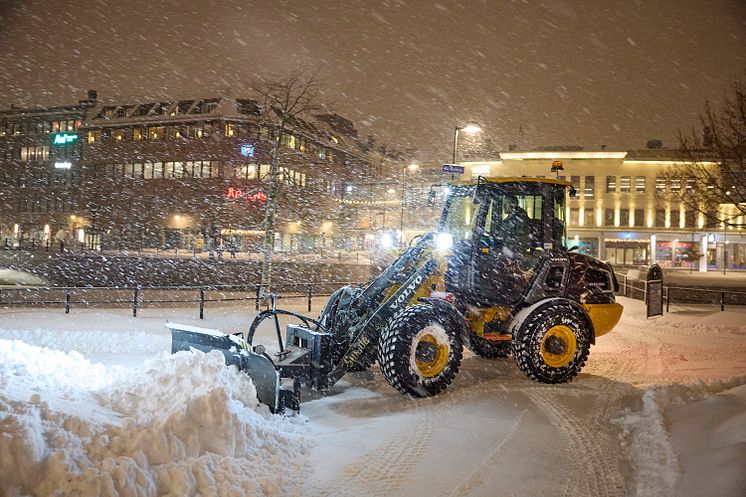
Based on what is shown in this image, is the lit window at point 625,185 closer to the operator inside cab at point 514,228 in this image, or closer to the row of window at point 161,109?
the row of window at point 161,109

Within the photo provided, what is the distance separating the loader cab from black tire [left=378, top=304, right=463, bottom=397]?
1180 mm

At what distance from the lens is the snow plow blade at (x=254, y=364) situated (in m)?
7.20

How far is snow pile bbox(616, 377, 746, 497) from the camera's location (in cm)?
506

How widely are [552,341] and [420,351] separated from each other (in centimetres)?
244

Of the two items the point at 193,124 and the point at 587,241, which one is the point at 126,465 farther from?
the point at 587,241

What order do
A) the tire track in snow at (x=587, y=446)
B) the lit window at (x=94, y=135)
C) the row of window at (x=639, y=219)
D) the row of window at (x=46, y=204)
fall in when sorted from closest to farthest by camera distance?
the tire track in snow at (x=587, y=446), the row of window at (x=639, y=219), the lit window at (x=94, y=135), the row of window at (x=46, y=204)

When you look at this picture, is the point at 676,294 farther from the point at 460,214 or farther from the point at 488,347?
the point at 460,214

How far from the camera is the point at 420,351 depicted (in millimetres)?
8297

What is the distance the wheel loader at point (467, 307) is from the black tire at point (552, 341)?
0.05ft

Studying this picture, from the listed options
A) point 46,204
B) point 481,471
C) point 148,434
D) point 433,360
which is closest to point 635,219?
point 433,360

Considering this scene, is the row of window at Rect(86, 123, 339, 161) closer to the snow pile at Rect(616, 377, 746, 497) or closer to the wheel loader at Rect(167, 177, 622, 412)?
the wheel loader at Rect(167, 177, 622, 412)

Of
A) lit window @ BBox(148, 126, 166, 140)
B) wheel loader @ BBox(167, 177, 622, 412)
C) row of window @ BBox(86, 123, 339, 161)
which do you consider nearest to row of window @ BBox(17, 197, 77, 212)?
row of window @ BBox(86, 123, 339, 161)

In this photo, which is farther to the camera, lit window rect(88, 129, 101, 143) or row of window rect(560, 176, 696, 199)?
lit window rect(88, 129, 101, 143)

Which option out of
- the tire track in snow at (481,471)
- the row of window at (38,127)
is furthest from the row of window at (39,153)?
the tire track in snow at (481,471)
